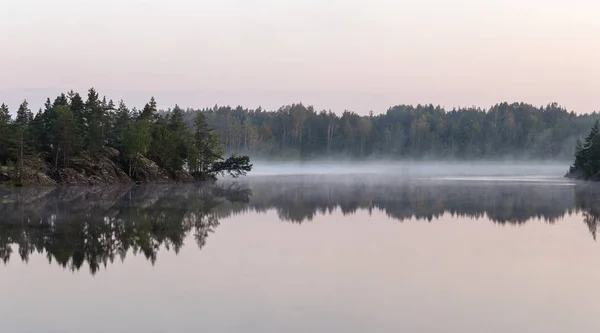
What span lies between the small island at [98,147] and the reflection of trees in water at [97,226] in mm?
21942

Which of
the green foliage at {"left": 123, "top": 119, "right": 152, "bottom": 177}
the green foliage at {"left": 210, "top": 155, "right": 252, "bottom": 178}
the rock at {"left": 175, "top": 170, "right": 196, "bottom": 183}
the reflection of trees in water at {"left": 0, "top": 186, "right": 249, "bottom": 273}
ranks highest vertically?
the green foliage at {"left": 123, "top": 119, "right": 152, "bottom": 177}

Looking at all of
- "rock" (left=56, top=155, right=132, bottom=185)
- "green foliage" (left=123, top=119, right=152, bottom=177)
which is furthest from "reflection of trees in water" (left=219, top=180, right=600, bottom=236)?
"rock" (left=56, top=155, right=132, bottom=185)

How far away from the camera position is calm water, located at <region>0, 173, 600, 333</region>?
1448 cm

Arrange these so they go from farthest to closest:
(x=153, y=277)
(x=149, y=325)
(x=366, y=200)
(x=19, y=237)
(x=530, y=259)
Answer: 1. (x=366, y=200)
2. (x=19, y=237)
3. (x=530, y=259)
4. (x=153, y=277)
5. (x=149, y=325)

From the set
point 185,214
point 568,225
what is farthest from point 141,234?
point 568,225

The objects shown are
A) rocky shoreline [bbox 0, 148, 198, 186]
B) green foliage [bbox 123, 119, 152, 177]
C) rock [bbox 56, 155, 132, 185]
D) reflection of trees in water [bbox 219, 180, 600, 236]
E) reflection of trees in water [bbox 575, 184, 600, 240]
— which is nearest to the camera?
reflection of trees in water [bbox 575, 184, 600, 240]

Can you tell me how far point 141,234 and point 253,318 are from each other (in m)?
15.4

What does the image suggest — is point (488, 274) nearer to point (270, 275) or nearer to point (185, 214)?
point (270, 275)

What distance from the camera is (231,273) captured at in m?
19.8

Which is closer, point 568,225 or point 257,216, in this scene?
point 568,225

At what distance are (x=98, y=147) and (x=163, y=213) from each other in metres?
45.2

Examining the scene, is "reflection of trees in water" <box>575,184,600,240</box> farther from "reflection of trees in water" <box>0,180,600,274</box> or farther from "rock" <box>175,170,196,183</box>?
"rock" <box>175,170,196,183</box>

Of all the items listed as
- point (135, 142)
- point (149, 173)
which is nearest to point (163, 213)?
point (135, 142)

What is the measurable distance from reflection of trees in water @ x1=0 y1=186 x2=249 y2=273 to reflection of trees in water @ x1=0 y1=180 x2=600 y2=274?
4 centimetres
